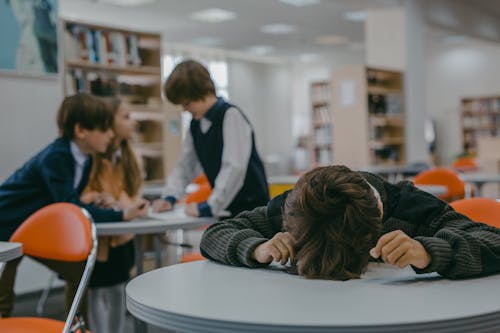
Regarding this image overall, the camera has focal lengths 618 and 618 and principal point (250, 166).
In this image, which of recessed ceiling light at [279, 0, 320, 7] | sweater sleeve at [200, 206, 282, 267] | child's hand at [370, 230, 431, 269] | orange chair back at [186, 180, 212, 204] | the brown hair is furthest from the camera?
recessed ceiling light at [279, 0, 320, 7]

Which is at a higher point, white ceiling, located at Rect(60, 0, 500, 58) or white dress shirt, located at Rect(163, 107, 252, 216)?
white ceiling, located at Rect(60, 0, 500, 58)

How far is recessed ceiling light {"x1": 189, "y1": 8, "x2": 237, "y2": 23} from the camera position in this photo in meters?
10.3

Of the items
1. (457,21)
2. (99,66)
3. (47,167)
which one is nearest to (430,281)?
(47,167)

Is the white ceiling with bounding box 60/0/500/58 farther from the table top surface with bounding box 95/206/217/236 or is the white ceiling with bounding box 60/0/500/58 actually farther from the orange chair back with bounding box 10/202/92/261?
the orange chair back with bounding box 10/202/92/261

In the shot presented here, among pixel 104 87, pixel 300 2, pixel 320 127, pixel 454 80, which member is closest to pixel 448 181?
pixel 104 87

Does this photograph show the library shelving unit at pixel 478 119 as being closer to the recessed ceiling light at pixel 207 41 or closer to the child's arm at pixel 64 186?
the recessed ceiling light at pixel 207 41

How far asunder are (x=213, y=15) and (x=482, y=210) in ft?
30.6

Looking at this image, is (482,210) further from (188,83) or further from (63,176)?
(63,176)

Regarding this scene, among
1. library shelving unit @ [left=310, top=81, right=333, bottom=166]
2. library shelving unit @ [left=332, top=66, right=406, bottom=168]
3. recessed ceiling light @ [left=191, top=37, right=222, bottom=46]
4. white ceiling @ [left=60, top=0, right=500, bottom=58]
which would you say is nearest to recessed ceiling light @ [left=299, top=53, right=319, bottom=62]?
white ceiling @ [left=60, top=0, right=500, bottom=58]

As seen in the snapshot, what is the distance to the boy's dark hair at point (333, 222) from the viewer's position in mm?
1194

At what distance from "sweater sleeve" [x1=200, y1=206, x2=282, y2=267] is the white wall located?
14.2 metres

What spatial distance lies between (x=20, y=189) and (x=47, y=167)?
0.16m

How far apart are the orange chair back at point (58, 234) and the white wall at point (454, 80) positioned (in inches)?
554

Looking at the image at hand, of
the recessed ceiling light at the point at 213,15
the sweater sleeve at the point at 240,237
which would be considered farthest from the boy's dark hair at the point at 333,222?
the recessed ceiling light at the point at 213,15
